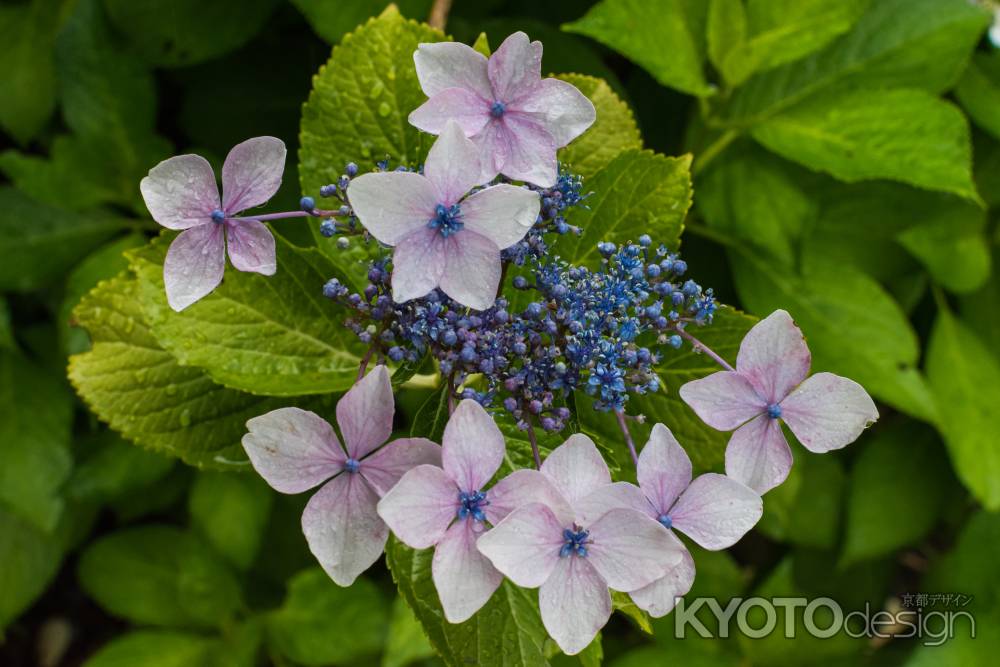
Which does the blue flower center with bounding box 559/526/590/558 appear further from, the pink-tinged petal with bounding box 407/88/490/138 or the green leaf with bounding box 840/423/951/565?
the green leaf with bounding box 840/423/951/565

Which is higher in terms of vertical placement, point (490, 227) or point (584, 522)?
point (490, 227)

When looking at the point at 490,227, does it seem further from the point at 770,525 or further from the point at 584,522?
the point at 770,525

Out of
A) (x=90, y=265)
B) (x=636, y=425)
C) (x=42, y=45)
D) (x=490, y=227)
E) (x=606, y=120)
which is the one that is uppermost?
(x=490, y=227)

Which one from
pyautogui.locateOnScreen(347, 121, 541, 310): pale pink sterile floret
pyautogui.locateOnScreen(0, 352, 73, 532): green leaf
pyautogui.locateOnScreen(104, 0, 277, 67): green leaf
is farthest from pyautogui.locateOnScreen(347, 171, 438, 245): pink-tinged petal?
pyautogui.locateOnScreen(0, 352, 73, 532): green leaf

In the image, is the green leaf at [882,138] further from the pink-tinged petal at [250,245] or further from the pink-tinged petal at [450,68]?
the pink-tinged petal at [250,245]

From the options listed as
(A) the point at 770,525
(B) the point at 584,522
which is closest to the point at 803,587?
(A) the point at 770,525

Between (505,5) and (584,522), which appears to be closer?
(584,522)
